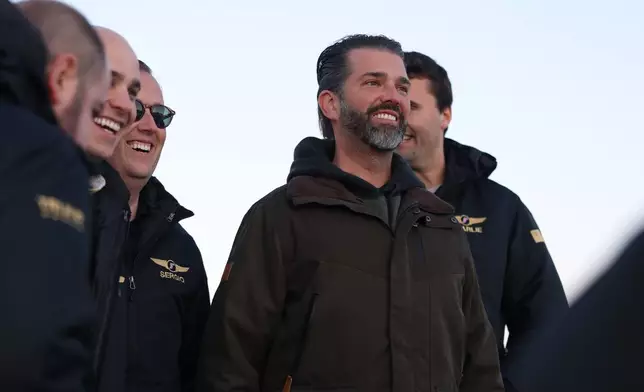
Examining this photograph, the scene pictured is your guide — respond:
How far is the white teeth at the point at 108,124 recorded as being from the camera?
4.66 m

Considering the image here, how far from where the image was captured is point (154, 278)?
17.1ft

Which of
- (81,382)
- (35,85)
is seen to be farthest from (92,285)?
(35,85)

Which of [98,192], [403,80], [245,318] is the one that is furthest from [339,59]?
[98,192]

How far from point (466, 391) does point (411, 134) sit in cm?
247

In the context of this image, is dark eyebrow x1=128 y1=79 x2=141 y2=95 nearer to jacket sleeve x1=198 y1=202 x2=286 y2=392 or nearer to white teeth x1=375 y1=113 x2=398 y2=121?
jacket sleeve x1=198 y1=202 x2=286 y2=392

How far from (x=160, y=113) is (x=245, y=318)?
188cm

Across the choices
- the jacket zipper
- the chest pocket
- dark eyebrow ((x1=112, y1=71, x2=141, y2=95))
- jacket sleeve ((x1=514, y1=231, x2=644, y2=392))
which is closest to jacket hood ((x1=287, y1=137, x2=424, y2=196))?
the chest pocket

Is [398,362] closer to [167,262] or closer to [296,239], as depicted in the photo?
[296,239]

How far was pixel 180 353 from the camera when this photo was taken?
5.21 metres

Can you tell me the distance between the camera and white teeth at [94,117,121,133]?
15.3ft

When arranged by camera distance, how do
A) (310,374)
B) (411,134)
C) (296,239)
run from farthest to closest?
(411,134)
(296,239)
(310,374)

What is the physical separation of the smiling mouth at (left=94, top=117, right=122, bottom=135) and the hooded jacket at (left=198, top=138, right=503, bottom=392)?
955 millimetres

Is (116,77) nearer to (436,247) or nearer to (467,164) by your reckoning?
(436,247)

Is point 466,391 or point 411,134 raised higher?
point 411,134
